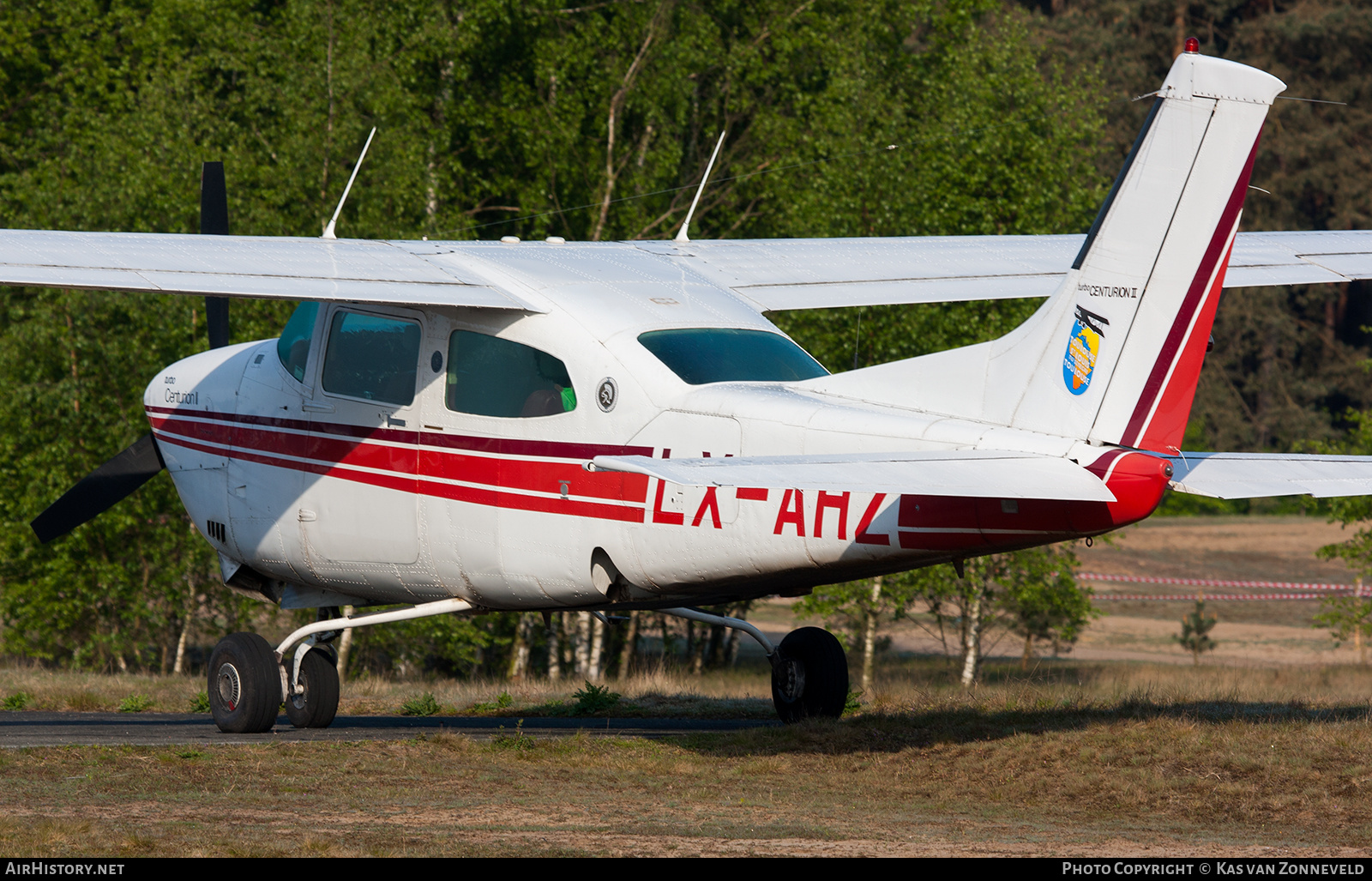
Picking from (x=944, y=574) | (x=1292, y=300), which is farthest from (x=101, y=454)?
(x=1292, y=300)

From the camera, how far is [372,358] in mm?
10820

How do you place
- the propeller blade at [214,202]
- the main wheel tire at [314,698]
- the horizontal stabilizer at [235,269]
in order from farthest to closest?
the propeller blade at [214,202]
the main wheel tire at [314,698]
the horizontal stabilizer at [235,269]

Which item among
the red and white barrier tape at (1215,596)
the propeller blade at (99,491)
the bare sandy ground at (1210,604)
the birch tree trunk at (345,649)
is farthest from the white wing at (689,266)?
the red and white barrier tape at (1215,596)

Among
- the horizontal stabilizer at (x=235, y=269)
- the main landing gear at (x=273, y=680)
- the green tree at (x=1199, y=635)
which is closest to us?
the horizontal stabilizer at (x=235, y=269)

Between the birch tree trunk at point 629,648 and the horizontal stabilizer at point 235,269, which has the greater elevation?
the horizontal stabilizer at point 235,269

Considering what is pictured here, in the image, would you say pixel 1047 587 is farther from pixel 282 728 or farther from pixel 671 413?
pixel 671 413

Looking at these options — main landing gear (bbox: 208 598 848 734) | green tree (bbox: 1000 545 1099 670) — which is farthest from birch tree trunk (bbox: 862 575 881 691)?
main landing gear (bbox: 208 598 848 734)

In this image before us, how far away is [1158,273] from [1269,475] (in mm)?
1254

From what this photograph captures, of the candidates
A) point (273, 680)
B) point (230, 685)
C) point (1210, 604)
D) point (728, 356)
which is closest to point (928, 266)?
point (728, 356)

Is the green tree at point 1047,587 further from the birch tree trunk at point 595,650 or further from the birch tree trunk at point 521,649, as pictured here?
the birch tree trunk at point 521,649

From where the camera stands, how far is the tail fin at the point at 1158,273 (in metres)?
7.83

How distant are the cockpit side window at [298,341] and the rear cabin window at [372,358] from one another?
0.90 feet

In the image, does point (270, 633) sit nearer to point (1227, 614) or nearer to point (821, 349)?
point (821, 349)

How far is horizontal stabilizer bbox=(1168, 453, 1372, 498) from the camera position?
25.7 feet
